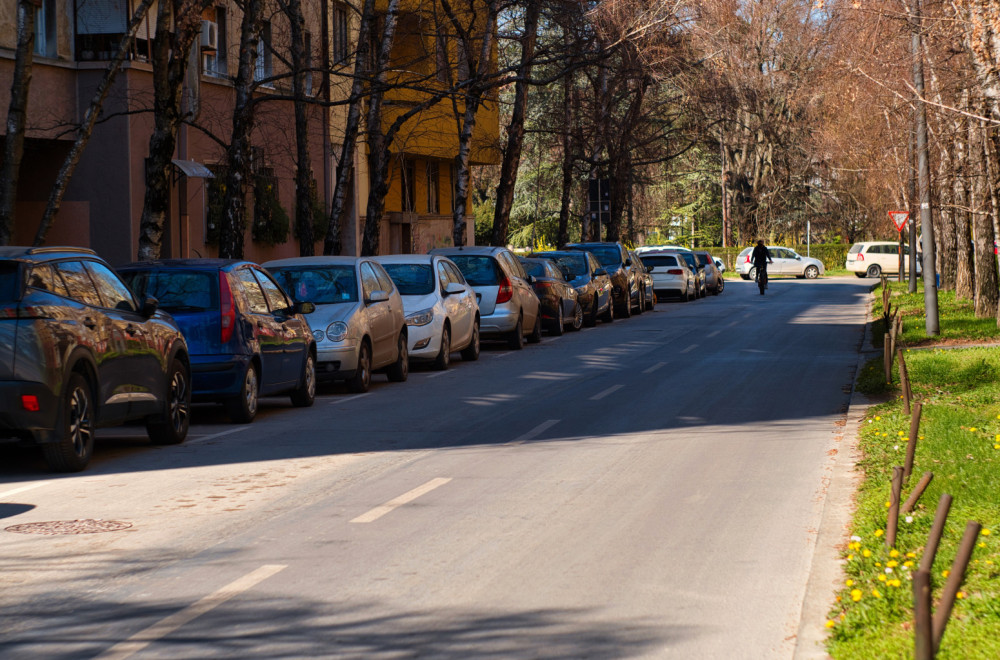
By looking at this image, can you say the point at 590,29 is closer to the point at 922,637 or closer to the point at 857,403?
the point at 857,403

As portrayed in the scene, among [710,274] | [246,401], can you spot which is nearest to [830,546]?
[246,401]

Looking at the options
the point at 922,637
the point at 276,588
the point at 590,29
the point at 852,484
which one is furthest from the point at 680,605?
the point at 590,29

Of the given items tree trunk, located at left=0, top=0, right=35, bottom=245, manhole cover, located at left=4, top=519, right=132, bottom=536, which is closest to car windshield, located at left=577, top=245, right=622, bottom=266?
tree trunk, located at left=0, top=0, right=35, bottom=245

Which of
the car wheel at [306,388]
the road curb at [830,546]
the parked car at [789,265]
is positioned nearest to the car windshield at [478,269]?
the car wheel at [306,388]

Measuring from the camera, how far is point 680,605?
6371 mm

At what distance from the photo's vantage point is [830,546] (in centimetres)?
756

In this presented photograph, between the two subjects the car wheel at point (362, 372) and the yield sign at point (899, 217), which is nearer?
the car wheel at point (362, 372)

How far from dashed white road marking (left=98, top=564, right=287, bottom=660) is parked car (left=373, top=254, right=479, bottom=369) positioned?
12.3m

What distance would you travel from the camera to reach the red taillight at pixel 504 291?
23594 millimetres

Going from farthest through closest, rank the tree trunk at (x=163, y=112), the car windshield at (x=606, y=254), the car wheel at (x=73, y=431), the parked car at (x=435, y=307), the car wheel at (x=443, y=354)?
the car windshield at (x=606, y=254) → the car wheel at (x=443, y=354) → the parked car at (x=435, y=307) → the tree trunk at (x=163, y=112) → the car wheel at (x=73, y=431)

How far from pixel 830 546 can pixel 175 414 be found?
21.4 ft

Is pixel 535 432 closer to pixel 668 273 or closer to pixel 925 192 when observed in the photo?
pixel 925 192

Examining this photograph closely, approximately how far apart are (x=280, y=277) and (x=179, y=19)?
421 centimetres

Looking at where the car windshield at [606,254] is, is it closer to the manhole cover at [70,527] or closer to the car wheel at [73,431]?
the car wheel at [73,431]
